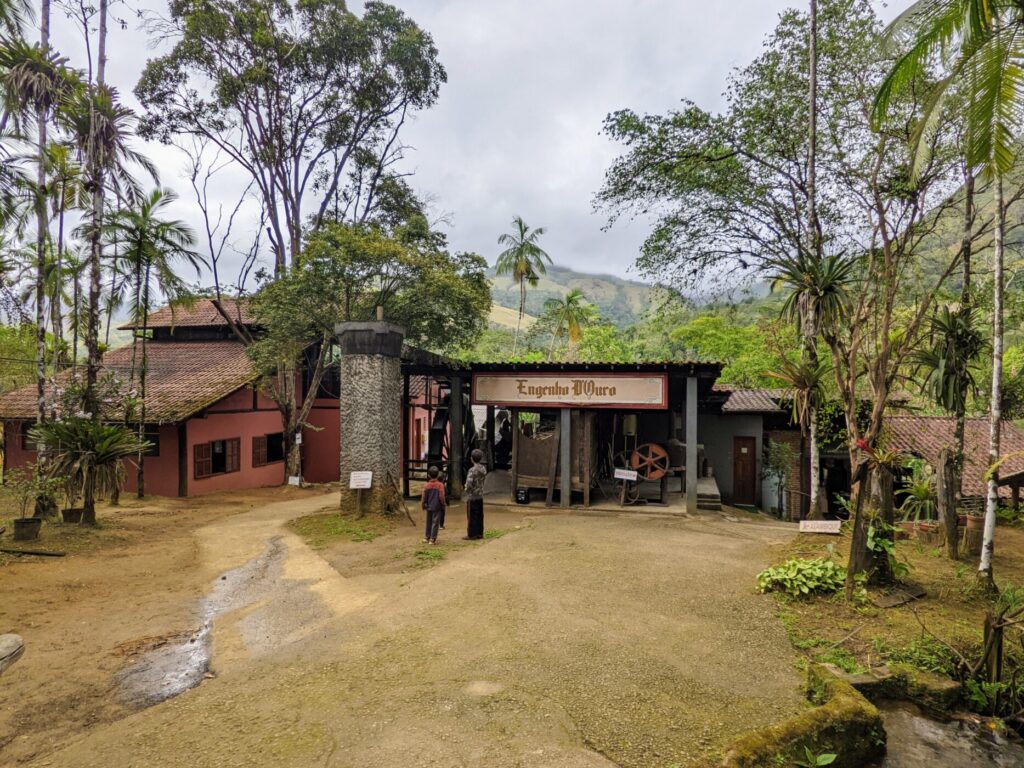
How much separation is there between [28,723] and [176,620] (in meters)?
2.33

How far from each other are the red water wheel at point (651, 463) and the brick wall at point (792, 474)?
6441 millimetres

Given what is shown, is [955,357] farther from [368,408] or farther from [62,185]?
[62,185]

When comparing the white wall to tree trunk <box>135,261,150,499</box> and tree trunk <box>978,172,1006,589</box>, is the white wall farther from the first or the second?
tree trunk <box>135,261,150,499</box>

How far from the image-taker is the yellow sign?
42.4 feet

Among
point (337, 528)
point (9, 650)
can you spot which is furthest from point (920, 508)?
point (9, 650)

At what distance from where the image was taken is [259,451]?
20406 mm

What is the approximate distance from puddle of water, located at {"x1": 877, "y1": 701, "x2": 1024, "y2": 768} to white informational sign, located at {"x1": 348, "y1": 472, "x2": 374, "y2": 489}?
30.0ft

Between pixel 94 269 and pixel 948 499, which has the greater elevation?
pixel 94 269

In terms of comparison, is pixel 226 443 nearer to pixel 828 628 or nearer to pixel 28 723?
pixel 28 723

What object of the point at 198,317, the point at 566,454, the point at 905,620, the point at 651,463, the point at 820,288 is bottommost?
the point at 905,620

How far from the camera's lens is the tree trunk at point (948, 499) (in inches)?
336

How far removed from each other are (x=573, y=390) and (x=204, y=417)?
39.4 feet

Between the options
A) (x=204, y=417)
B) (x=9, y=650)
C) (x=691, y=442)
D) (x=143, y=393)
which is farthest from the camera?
(x=204, y=417)

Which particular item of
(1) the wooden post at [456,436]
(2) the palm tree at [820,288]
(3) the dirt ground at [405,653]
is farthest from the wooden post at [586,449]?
(2) the palm tree at [820,288]
